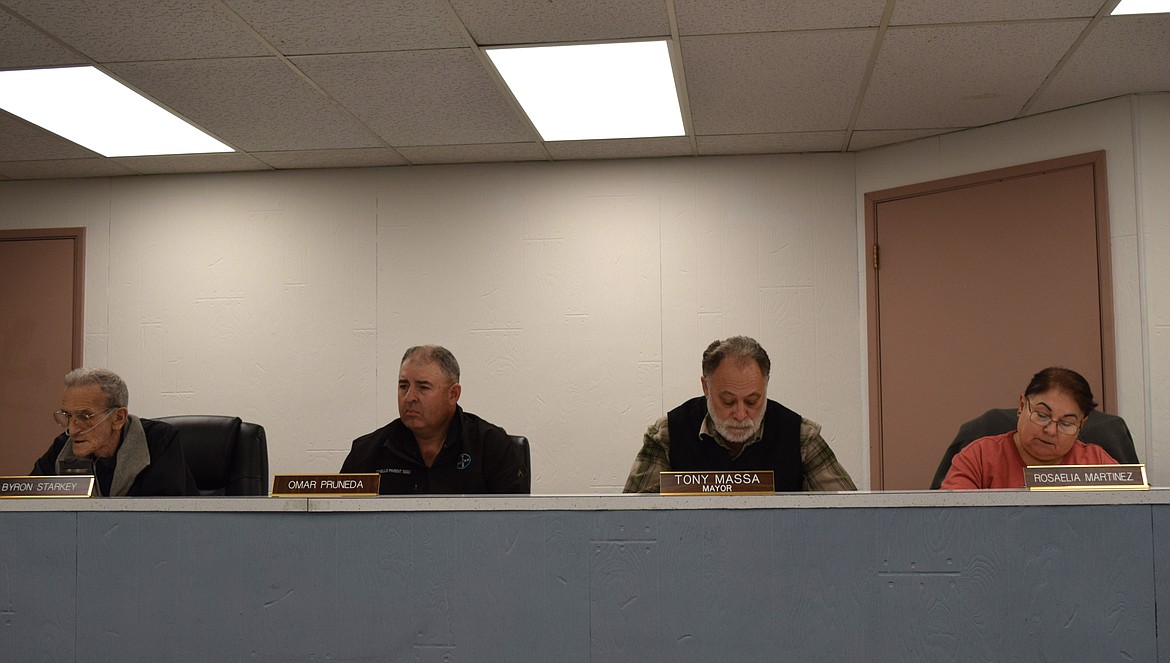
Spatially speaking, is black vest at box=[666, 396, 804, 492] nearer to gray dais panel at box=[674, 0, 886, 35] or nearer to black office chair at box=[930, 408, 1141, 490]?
black office chair at box=[930, 408, 1141, 490]

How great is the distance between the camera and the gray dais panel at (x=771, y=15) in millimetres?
2785

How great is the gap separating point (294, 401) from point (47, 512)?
8.62 ft

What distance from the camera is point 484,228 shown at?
4438 mm

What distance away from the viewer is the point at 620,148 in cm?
419

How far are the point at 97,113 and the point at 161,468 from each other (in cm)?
170

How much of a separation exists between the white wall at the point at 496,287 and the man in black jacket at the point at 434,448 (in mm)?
1545

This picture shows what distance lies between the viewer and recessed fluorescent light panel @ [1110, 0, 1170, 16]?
278cm

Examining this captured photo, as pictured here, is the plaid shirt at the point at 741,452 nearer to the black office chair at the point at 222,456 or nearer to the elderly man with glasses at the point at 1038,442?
the elderly man with glasses at the point at 1038,442

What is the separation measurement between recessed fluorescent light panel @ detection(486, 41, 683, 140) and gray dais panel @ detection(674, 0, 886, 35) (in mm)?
218

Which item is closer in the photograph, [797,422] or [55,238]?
[797,422]

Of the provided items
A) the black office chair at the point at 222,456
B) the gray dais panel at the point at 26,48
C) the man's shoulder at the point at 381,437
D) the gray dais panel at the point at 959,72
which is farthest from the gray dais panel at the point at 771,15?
the gray dais panel at the point at 26,48

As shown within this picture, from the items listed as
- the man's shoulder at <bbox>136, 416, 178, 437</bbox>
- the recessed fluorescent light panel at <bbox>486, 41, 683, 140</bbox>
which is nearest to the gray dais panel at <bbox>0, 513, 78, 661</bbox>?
the man's shoulder at <bbox>136, 416, 178, 437</bbox>

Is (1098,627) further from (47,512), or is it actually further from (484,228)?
(484,228)

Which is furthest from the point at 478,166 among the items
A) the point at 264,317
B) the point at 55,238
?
the point at 55,238
